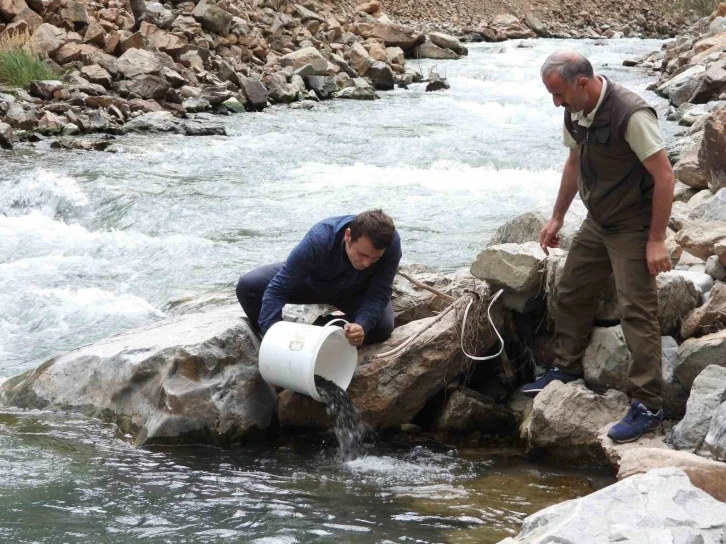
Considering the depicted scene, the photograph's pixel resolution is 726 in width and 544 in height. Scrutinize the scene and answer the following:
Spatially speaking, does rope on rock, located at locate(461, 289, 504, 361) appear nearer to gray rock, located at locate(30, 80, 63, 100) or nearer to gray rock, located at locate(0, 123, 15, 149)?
gray rock, located at locate(0, 123, 15, 149)

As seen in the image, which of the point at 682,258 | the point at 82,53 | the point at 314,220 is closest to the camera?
the point at 682,258

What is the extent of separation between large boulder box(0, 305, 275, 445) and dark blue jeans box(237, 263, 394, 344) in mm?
133

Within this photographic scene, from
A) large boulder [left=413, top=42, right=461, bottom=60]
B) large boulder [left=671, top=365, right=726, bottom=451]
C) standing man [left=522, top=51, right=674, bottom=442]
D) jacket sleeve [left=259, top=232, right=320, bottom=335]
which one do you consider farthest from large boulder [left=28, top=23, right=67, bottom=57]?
large boulder [left=671, top=365, right=726, bottom=451]

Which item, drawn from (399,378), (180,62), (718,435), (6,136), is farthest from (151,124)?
(718,435)

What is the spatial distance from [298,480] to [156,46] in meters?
14.0

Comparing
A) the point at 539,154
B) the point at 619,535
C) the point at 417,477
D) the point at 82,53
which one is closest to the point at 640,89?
the point at 539,154

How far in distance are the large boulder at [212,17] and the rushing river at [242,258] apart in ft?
11.3

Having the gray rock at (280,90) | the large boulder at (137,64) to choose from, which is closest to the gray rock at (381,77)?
the gray rock at (280,90)

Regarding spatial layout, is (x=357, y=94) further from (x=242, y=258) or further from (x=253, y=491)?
(x=253, y=491)

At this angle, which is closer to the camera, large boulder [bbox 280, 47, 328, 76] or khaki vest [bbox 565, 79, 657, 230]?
khaki vest [bbox 565, 79, 657, 230]

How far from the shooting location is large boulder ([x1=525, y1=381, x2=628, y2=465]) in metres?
4.57

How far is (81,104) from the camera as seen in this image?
14.2 meters

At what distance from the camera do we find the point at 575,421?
15.1ft

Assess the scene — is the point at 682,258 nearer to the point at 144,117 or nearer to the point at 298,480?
the point at 298,480
